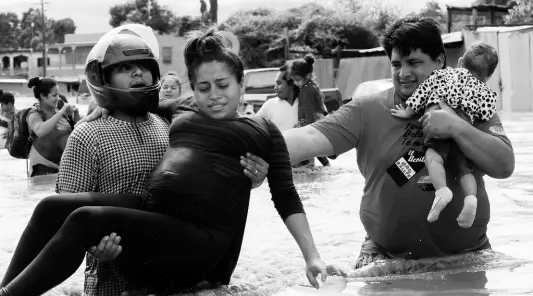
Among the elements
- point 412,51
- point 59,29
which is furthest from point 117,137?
point 59,29

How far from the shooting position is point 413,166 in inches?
175

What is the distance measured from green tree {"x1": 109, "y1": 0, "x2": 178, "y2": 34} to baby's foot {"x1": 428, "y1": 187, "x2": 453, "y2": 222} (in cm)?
8705

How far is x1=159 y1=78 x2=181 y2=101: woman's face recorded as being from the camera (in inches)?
358

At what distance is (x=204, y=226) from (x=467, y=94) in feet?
5.59

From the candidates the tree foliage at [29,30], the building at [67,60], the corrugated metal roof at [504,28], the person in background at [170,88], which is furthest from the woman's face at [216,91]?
the tree foliage at [29,30]

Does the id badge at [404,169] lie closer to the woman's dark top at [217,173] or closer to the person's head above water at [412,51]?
the person's head above water at [412,51]

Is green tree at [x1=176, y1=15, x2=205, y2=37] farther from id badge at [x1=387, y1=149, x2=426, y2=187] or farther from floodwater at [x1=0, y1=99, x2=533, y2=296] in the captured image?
id badge at [x1=387, y1=149, x2=426, y2=187]

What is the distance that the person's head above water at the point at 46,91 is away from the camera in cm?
1117

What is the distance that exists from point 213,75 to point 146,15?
3690 inches

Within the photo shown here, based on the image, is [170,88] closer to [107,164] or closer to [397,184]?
[397,184]

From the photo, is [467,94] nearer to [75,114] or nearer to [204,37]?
[204,37]

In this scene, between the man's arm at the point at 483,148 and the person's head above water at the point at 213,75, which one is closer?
the person's head above water at the point at 213,75

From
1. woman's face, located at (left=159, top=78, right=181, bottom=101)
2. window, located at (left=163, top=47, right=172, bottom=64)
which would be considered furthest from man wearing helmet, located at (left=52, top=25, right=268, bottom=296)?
window, located at (left=163, top=47, right=172, bottom=64)

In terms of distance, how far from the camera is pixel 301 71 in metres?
12.3
